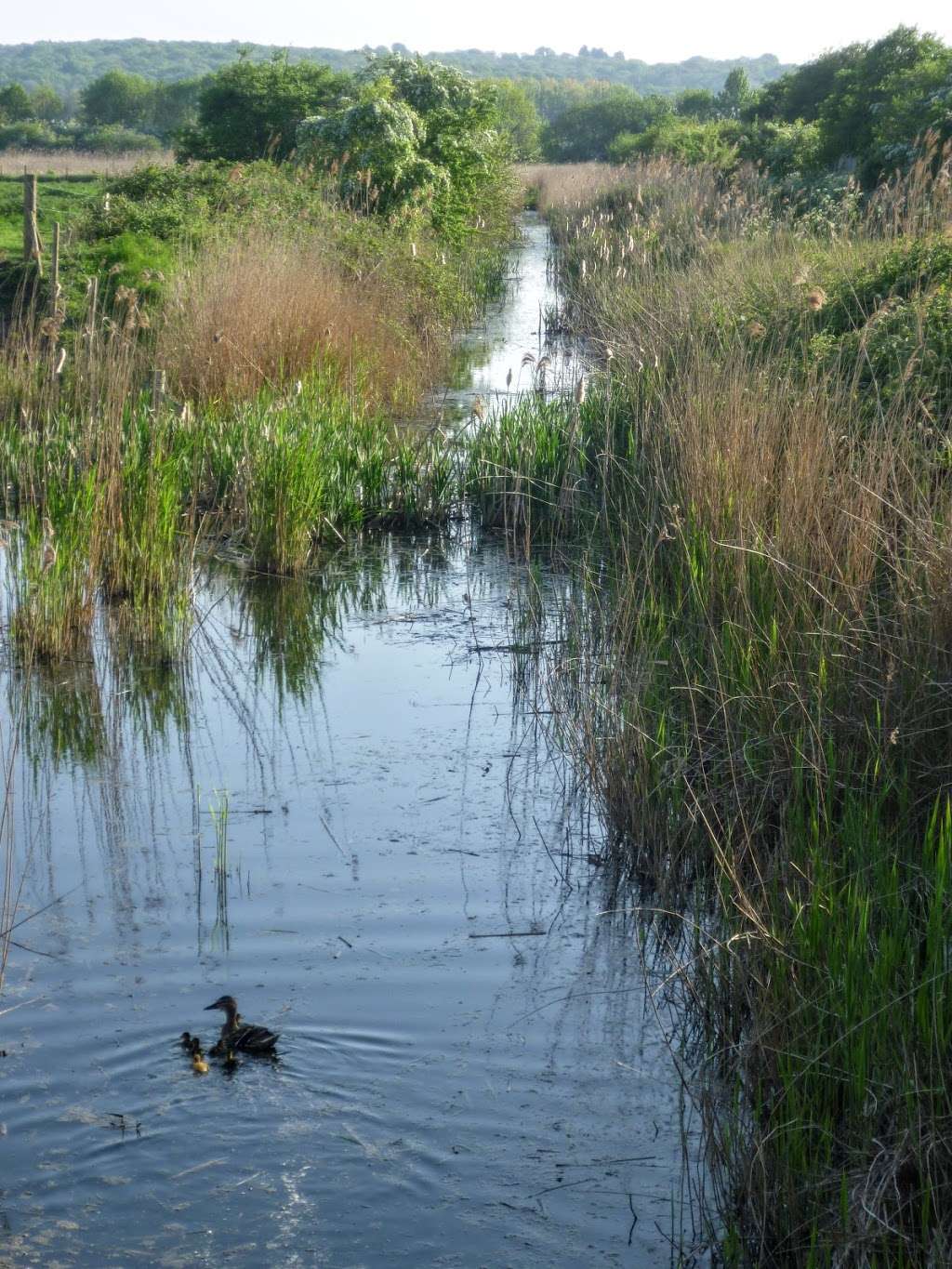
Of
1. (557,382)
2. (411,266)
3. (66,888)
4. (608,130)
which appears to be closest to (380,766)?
(66,888)

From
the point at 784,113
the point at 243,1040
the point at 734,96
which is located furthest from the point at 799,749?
the point at 734,96

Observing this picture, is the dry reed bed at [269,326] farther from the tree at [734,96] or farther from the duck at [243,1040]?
the tree at [734,96]

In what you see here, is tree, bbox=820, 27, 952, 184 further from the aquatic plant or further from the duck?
the duck

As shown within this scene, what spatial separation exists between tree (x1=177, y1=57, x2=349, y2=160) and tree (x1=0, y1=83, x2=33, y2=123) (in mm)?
45749

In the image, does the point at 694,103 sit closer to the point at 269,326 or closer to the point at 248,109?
the point at 248,109

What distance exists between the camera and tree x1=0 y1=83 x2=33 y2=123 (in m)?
64.1

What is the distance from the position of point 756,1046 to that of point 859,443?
Result: 319 centimetres

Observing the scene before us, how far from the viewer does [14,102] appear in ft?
214

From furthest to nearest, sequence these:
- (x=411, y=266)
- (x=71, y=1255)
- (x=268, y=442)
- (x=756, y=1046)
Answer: (x=411, y=266) → (x=268, y=442) → (x=756, y=1046) → (x=71, y=1255)

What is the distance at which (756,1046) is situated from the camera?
9.46 feet

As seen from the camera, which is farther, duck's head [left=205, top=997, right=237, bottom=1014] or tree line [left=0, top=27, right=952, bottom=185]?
tree line [left=0, top=27, right=952, bottom=185]

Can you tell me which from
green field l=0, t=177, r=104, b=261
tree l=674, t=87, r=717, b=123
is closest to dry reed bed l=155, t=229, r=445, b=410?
green field l=0, t=177, r=104, b=261

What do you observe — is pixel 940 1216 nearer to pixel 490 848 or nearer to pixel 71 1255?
pixel 71 1255

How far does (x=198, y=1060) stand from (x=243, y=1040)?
4.3 inches
